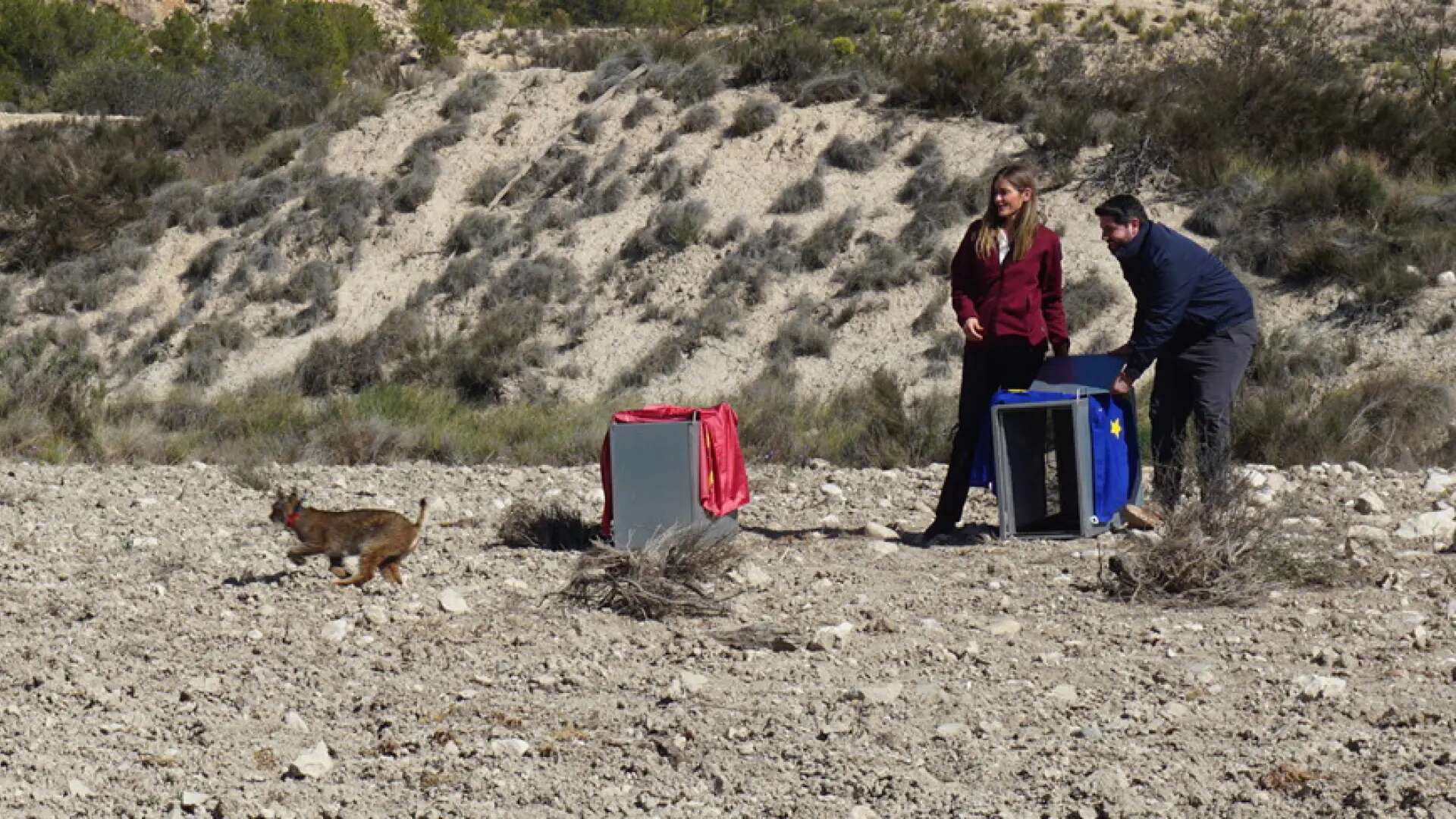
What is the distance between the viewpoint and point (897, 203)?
77.3 feet

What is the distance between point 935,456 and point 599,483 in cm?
278

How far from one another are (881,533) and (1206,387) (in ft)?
5.89

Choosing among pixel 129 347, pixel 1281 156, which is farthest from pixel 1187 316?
pixel 129 347

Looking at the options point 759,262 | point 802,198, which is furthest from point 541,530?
point 802,198

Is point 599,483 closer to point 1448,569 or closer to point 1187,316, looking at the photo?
point 1187,316

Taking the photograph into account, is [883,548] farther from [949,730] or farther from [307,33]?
[307,33]

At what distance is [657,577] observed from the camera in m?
6.90

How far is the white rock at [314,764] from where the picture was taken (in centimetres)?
488

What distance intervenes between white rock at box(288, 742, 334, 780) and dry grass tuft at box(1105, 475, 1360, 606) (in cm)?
343

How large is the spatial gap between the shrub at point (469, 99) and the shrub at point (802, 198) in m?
6.43

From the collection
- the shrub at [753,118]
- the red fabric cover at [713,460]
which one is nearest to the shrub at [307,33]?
the shrub at [753,118]

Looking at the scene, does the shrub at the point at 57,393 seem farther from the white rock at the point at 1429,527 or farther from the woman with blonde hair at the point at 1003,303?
the white rock at the point at 1429,527

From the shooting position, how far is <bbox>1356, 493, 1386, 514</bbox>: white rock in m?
8.66

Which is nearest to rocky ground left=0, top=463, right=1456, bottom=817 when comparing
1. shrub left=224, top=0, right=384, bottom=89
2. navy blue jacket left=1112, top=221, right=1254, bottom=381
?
navy blue jacket left=1112, top=221, right=1254, bottom=381
